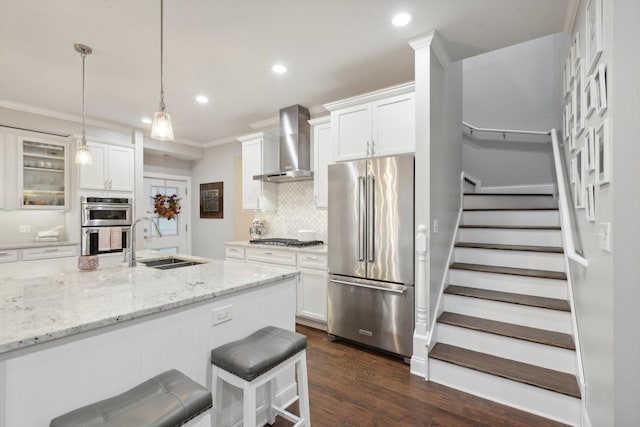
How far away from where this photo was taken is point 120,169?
4695mm

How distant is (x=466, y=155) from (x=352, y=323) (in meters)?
3.26

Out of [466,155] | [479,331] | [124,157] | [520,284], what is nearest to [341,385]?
[479,331]

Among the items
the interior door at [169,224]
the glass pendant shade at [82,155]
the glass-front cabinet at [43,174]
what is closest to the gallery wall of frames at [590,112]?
the glass pendant shade at [82,155]

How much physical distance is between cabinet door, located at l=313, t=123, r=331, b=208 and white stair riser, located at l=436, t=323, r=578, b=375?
190 cm

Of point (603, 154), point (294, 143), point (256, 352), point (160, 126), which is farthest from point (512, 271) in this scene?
point (160, 126)

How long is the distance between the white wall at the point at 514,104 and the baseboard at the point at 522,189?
0.06 metres

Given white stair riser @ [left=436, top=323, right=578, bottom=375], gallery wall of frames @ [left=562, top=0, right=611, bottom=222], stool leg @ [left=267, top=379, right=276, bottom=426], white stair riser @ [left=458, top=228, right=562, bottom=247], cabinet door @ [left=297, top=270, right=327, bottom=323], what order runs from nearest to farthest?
gallery wall of frames @ [left=562, top=0, right=611, bottom=222] → stool leg @ [left=267, top=379, right=276, bottom=426] → white stair riser @ [left=436, top=323, right=578, bottom=375] → white stair riser @ [left=458, top=228, right=562, bottom=247] → cabinet door @ [left=297, top=270, right=327, bottom=323]

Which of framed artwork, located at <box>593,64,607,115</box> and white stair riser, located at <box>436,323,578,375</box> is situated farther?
white stair riser, located at <box>436,323,578,375</box>

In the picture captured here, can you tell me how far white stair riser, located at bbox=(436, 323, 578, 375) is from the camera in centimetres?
212

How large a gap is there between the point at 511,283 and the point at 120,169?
212 inches

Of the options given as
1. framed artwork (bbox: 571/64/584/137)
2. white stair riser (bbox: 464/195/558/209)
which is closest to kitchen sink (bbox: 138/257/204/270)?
framed artwork (bbox: 571/64/584/137)

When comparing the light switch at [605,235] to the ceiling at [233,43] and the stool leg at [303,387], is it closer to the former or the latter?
the stool leg at [303,387]

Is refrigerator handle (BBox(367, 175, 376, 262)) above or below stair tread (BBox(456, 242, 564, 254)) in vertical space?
above

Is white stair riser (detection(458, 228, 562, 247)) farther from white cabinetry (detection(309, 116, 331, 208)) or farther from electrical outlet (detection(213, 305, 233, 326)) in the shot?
electrical outlet (detection(213, 305, 233, 326))
